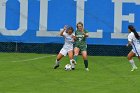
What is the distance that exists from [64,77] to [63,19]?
408 inches

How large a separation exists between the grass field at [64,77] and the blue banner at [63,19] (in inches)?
88.5

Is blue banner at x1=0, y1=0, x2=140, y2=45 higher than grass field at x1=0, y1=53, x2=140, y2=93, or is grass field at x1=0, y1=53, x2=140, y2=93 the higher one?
blue banner at x1=0, y1=0, x2=140, y2=45

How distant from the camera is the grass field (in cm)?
1484

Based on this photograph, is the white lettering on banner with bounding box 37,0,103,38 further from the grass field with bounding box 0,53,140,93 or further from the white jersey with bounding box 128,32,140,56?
the white jersey with bounding box 128,32,140,56

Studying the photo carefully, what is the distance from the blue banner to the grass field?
225cm

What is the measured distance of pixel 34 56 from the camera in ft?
89.5

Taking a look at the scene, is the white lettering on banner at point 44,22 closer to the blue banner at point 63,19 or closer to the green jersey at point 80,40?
the blue banner at point 63,19

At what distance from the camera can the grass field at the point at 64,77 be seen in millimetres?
14844

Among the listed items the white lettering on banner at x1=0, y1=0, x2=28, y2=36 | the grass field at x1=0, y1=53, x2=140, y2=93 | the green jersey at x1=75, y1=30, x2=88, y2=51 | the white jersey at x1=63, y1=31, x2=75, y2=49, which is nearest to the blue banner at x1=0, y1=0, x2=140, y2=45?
the white lettering on banner at x1=0, y1=0, x2=28, y2=36

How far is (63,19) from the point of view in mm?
27891

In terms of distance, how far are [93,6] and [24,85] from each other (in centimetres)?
1298

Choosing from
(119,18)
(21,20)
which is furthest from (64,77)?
(21,20)

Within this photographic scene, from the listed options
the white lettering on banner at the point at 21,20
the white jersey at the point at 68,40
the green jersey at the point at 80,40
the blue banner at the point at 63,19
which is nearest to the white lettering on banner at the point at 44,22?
the blue banner at the point at 63,19

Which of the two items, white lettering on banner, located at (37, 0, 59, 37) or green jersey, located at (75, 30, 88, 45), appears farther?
white lettering on banner, located at (37, 0, 59, 37)
